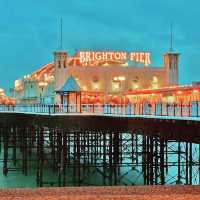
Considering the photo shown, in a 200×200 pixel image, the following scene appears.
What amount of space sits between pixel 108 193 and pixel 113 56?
69.6 m

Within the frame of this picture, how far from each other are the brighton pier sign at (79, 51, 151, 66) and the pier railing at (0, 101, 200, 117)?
3906 centimetres

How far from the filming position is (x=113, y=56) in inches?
3499

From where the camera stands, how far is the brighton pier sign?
8738cm

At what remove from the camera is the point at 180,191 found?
795 inches

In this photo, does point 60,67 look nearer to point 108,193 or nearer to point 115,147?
point 115,147

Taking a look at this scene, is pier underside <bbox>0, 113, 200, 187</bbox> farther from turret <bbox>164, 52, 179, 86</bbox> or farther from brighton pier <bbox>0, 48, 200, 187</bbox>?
turret <bbox>164, 52, 179, 86</bbox>

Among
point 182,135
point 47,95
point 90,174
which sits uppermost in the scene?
point 47,95

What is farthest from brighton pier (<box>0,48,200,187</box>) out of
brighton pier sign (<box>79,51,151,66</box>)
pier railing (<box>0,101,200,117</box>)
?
brighton pier sign (<box>79,51,151,66</box>)

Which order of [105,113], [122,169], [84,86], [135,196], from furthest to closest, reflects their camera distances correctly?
[84,86] → [122,169] → [105,113] → [135,196]

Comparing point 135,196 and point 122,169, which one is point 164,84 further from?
point 135,196

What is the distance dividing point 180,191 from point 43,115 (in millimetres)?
20778

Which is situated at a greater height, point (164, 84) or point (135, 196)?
point (164, 84)

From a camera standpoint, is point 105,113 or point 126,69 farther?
point 126,69

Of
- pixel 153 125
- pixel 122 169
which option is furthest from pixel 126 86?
pixel 153 125
